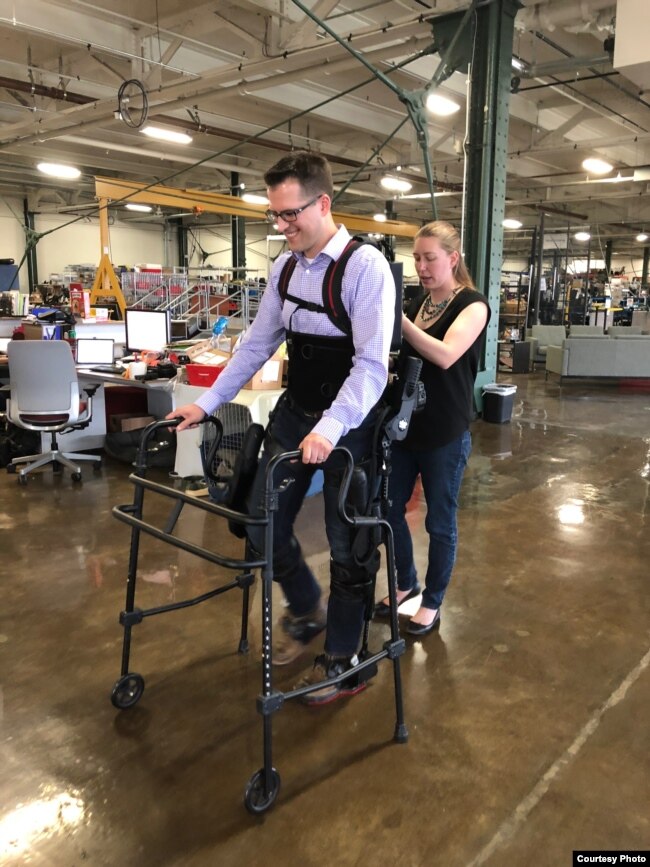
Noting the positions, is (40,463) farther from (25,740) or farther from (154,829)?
(154,829)

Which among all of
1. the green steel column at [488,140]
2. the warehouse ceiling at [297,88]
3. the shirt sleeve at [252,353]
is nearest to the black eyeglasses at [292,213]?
the shirt sleeve at [252,353]

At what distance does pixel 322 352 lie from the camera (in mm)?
1748

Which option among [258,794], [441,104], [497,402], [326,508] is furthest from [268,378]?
[441,104]

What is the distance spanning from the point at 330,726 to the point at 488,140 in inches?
191

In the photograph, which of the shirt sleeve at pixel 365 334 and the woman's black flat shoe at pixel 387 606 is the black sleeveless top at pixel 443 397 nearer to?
the shirt sleeve at pixel 365 334

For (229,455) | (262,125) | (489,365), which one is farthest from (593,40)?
(229,455)

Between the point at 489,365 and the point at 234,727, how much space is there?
4.87 m

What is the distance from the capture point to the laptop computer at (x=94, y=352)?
16.6 ft

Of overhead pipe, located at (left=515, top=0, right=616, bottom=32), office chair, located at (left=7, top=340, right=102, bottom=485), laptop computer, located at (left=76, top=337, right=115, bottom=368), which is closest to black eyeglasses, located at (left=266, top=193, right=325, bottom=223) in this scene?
office chair, located at (left=7, top=340, right=102, bottom=485)

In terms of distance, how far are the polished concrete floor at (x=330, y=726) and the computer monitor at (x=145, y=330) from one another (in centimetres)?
238

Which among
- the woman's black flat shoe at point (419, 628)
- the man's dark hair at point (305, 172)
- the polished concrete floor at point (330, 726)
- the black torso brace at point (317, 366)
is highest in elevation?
the man's dark hair at point (305, 172)

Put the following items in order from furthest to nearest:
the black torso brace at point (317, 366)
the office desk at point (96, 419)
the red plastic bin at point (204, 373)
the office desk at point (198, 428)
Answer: the office desk at point (96, 419)
the red plastic bin at point (204, 373)
the office desk at point (198, 428)
the black torso brace at point (317, 366)

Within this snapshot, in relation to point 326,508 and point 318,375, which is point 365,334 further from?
point 326,508

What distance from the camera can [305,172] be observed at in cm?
163
